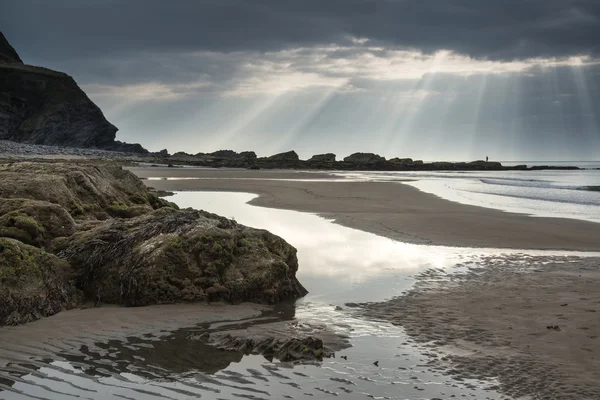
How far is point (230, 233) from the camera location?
8.98m

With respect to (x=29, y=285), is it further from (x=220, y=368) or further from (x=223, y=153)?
(x=223, y=153)

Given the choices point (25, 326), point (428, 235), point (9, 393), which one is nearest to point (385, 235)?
point (428, 235)

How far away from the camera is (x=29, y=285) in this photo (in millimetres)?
7305

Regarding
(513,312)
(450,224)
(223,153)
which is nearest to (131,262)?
(513,312)

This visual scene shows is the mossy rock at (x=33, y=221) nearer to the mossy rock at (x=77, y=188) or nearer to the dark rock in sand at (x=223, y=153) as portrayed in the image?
the mossy rock at (x=77, y=188)

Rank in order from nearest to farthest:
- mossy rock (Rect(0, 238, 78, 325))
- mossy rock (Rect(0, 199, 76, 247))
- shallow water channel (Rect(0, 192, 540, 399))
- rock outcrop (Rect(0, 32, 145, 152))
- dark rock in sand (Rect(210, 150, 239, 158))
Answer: shallow water channel (Rect(0, 192, 540, 399))
mossy rock (Rect(0, 238, 78, 325))
mossy rock (Rect(0, 199, 76, 247))
rock outcrop (Rect(0, 32, 145, 152))
dark rock in sand (Rect(210, 150, 239, 158))

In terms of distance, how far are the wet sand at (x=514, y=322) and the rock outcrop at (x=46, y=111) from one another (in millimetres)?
115270

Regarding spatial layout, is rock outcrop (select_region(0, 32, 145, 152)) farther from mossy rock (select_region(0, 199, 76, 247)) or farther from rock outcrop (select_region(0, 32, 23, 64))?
mossy rock (select_region(0, 199, 76, 247))

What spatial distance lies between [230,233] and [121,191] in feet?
22.7

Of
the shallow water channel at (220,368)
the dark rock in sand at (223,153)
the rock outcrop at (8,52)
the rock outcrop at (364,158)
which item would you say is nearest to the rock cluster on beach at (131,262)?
the shallow water channel at (220,368)

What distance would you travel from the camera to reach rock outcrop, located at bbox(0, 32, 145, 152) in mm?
117500

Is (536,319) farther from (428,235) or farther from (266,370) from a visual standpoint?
(428,235)

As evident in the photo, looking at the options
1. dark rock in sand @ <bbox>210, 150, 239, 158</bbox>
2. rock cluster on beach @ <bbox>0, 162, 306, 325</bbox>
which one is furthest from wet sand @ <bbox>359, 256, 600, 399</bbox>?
dark rock in sand @ <bbox>210, 150, 239, 158</bbox>

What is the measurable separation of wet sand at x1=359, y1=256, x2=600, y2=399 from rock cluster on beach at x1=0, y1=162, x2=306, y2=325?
6.05 feet
